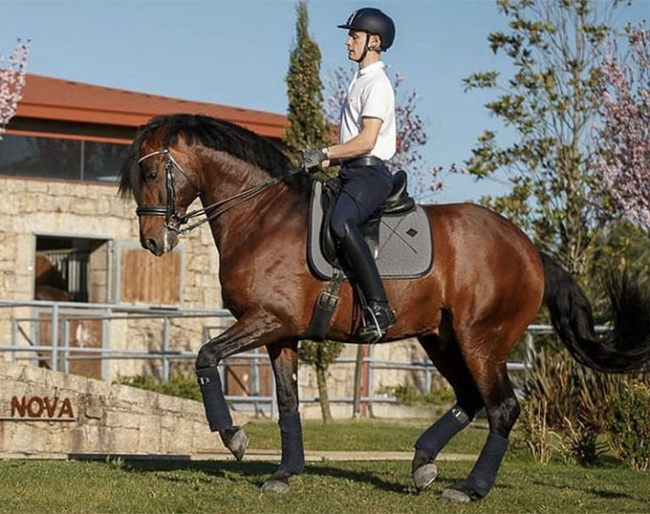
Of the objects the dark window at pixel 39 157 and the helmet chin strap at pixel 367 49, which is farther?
the dark window at pixel 39 157

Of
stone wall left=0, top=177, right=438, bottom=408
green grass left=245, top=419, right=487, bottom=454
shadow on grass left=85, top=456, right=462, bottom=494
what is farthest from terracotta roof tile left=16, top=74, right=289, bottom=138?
shadow on grass left=85, top=456, right=462, bottom=494

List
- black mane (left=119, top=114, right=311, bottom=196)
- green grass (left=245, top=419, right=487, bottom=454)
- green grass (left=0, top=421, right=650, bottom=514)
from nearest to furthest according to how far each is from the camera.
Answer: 1. green grass (left=0, top=421, right=650, bottom=514)
2. black mane (left=119, top=114, right=311, bottom=196)
3. green grass (left=245, top=419, right=487, bottom=454)

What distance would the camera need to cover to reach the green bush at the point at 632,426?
1373 cm

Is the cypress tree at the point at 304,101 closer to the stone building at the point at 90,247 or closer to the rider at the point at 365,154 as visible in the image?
the stone building at the point at 90,247

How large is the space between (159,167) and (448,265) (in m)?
2.23

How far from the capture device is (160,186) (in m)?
10.3

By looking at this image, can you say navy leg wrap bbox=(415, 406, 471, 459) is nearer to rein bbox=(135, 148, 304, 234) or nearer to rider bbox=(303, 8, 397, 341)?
rider bbox=(303, 8, 397, 341)

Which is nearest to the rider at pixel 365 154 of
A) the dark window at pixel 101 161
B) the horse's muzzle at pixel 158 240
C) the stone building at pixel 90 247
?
the horse's muzzle at pixel 158 240

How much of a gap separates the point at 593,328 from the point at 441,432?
1519mm

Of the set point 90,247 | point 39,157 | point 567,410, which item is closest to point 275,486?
point 567,410

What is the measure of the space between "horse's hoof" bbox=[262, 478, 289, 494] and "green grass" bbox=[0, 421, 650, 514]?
0.22ft

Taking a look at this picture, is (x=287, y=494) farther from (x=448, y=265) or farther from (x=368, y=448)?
(x=368, y=448)

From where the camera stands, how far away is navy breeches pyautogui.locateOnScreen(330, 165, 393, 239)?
9.93 m

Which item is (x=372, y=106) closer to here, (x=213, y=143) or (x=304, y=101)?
(x=213, y=143)
